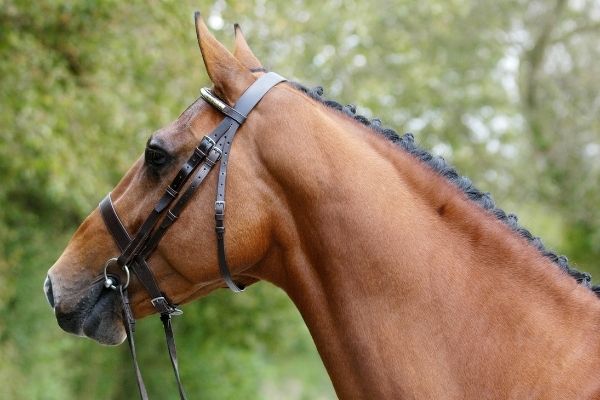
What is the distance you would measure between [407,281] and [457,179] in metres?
0.52

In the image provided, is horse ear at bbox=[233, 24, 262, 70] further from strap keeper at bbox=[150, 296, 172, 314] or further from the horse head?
strap keeper at bbox=[150, 296, 172, 314]

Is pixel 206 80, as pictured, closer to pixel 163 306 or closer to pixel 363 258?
pixel 163 306

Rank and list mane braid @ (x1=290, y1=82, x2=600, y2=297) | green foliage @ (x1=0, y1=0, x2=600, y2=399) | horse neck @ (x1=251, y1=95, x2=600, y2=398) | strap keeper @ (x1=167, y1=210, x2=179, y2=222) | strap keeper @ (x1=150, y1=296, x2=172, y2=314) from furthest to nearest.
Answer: green foliage @ (x1=0, y1=0, x2=600, y2=399) → strap keeper @ (x1=150, y1=296, x2=172, y2=314) → strap keeper @ (x1=167, y1=210, x2=179, y2=222) → mane braid @ (x1=290, y1=82, x2=600, y2=297) → horse neck @ (x1=251, y1=95, x2=600, y2=398)

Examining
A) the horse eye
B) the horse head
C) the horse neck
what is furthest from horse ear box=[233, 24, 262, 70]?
the horse eye

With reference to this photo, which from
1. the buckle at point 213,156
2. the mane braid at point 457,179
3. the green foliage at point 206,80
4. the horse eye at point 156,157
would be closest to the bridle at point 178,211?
the buckle at point 213,156

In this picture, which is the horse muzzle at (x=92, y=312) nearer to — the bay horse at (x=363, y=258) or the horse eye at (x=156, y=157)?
the bay horse at (x=363, y=258)

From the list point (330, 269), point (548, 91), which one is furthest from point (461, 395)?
point (548, 91)

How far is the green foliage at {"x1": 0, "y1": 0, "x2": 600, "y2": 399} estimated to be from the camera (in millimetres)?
9109

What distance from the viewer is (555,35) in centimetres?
1838

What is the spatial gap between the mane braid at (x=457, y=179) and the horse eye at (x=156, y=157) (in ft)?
2.12

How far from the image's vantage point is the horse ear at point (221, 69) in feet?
11.5

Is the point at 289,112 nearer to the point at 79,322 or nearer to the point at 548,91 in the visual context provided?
the point at 79,322

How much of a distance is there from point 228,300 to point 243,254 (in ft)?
45.6

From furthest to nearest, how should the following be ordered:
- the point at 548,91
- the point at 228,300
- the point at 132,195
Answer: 1. the point at 548,91
2. the point at 228,300
3. the point at 132,195
